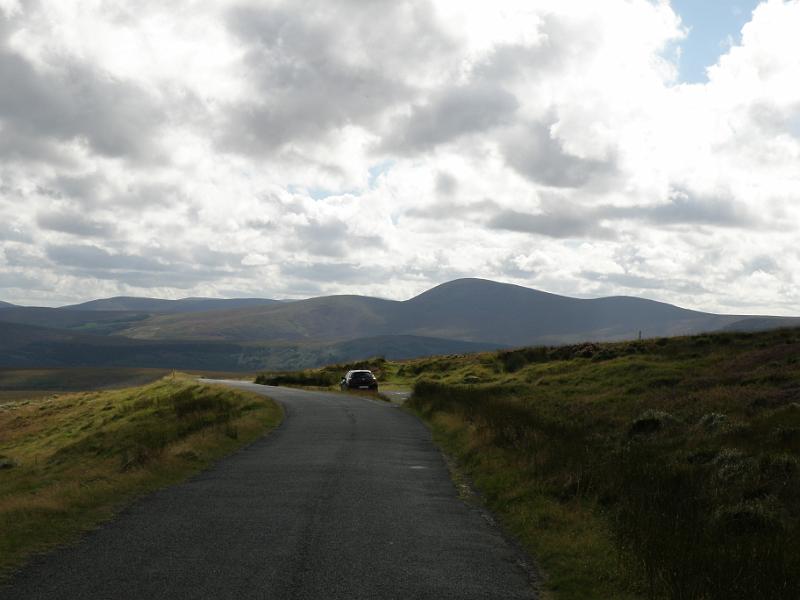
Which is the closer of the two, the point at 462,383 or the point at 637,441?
the point at 637,441

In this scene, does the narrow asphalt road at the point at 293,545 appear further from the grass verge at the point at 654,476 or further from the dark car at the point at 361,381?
the dark car at the point at 361,381

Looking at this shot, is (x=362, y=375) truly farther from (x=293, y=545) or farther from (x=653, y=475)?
(x=293, y=545)

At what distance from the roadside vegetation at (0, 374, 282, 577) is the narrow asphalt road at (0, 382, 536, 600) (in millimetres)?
735

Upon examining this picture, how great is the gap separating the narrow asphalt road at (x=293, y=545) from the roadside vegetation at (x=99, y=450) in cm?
73

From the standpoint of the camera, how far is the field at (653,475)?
29.1 feet

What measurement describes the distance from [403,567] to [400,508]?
3.84m

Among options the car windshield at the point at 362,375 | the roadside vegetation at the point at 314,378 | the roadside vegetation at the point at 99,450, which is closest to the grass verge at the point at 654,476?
the roadside vegetation at the point at 99,450

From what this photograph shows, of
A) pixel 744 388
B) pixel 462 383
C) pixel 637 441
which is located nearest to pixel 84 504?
pixel 637 441

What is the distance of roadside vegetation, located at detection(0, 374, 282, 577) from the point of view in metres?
11.7

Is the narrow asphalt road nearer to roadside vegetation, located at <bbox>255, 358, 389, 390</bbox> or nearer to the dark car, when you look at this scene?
the dark car

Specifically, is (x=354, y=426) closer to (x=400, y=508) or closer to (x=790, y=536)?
(x=400, y=508)

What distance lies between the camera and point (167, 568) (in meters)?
8.84

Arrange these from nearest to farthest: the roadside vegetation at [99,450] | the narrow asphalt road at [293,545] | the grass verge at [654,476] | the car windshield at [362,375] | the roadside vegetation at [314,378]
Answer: the narrow asphalt road at [293,545]
the grass verge at [654,476]
the roadside vegetation at [99,450]
the car windshield at [362,375]
the roadside vegetation at [314,378]

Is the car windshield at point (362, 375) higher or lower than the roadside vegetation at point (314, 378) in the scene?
higher
